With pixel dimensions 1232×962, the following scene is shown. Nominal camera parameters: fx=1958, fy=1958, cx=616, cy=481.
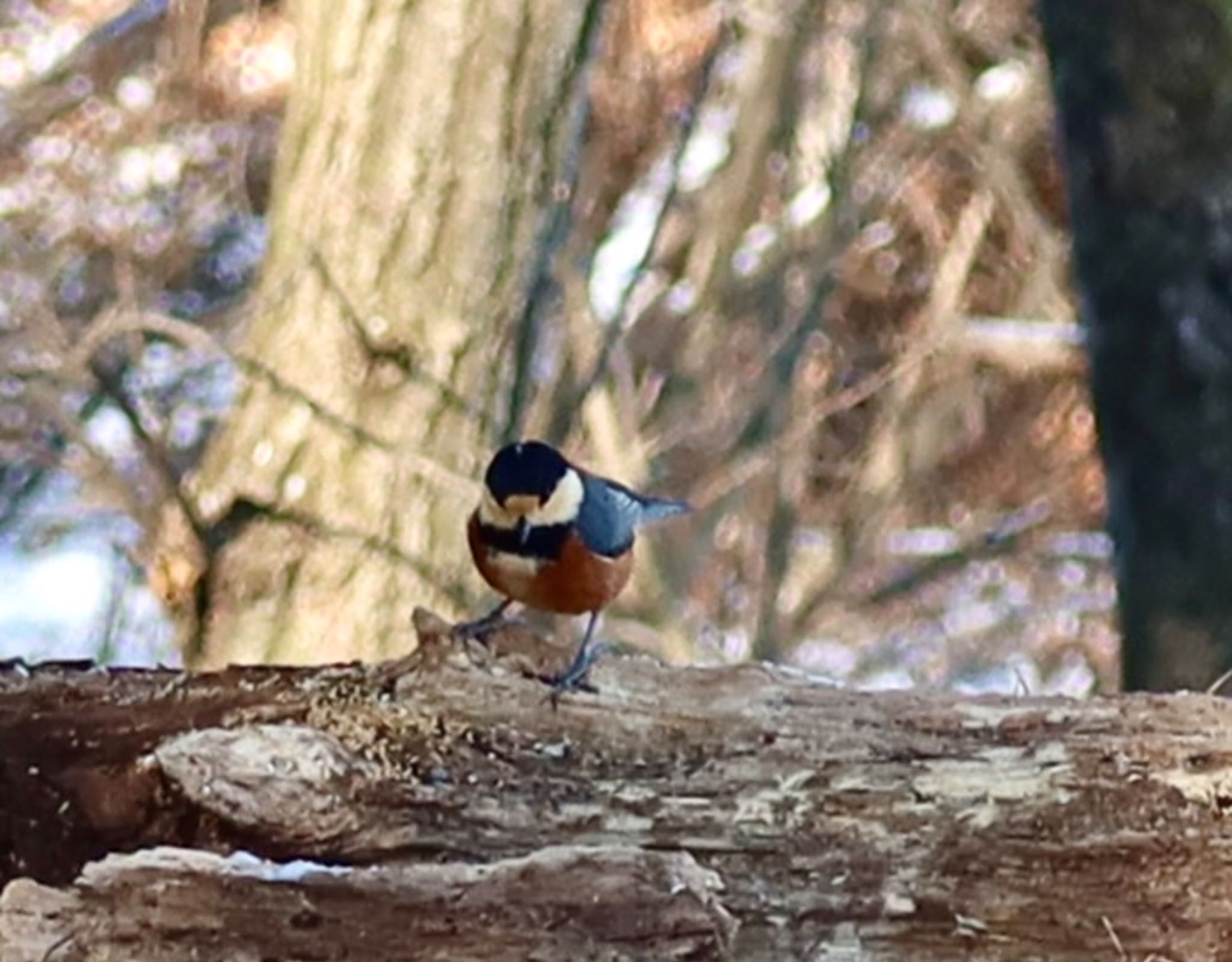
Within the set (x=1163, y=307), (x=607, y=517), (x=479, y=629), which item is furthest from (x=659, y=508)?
(x=1163, y=307)

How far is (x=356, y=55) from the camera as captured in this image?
261cm

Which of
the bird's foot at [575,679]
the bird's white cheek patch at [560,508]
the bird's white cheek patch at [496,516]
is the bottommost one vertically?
the bird's foot at [575,679]

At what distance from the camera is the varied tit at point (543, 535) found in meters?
1.98

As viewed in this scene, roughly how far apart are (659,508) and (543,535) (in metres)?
0.39

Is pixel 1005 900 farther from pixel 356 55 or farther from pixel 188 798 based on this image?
pixel 356 55

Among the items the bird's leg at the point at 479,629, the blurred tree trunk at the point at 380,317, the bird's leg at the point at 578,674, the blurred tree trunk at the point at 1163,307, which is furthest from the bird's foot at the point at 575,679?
the blurred tree trunk at the point at 1163,307

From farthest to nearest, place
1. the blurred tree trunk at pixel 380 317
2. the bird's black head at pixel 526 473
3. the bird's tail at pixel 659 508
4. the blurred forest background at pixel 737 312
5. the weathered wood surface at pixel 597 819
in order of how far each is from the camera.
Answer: the blurred forest background at pixel 737 312 → the blurred tree trunk at pixel 380 317 → the bird's tail at pixel 659 508 → the bird's black head at pixel 526 473 → the weathered wood surface at pixel 597 819

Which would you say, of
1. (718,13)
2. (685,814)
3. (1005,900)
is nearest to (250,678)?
(685,814)

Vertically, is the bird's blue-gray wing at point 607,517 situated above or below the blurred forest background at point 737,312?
below

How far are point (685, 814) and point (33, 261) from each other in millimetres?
2265

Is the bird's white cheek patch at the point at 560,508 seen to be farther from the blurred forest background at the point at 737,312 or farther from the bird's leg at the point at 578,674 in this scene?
the blurred forest background at the point at 737,312

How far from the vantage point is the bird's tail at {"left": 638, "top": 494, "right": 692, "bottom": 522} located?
7.59 feet

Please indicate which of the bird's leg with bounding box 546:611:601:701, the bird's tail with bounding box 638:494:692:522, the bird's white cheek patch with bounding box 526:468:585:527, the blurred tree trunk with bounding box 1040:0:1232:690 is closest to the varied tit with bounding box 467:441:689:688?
the bird's white cheek patch with bounding box 526:468:585:527

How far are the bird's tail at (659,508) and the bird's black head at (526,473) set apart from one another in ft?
0.99
